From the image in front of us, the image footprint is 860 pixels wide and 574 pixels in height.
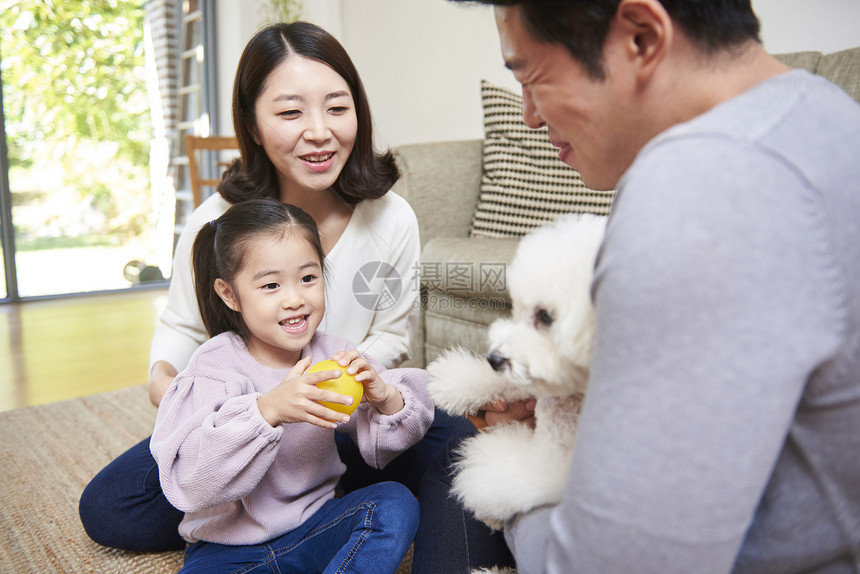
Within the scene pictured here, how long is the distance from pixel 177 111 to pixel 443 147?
2.80 metres

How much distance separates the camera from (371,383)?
3.05ft

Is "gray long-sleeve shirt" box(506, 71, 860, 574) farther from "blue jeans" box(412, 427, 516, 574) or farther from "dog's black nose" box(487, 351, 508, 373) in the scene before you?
"blue jeans" box(412, 427, 516, 574)

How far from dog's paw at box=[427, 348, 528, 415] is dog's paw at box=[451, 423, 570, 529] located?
3.0 inches

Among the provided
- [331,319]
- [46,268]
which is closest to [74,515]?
[331,319]

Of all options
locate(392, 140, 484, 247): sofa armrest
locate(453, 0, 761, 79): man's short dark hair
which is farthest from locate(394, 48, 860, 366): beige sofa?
locate(453, 0, 761, 79): man's short dark hair

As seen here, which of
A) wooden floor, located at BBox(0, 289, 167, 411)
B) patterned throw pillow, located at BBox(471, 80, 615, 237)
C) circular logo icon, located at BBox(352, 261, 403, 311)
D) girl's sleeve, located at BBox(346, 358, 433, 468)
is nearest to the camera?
girl's sleeve, located at BBox(346, 358, 433, 468)

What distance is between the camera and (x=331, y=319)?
1.34 m

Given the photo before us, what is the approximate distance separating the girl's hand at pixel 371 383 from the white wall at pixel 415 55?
213 cm

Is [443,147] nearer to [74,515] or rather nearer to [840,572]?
[74,515]

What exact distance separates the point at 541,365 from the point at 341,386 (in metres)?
0.35

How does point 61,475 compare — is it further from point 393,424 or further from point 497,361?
point 497,361

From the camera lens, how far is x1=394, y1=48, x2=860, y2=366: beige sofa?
159cm

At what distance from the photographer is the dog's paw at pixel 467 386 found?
78cm

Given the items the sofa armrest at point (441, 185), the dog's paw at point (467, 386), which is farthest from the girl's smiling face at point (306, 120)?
the sofa armrest at point (441, 185)
